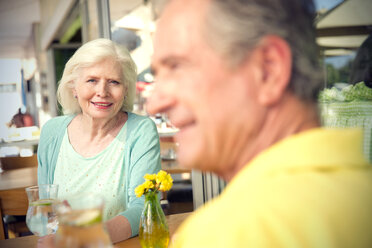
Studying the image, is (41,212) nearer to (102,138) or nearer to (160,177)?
(160,177)

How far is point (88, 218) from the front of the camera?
0.62m

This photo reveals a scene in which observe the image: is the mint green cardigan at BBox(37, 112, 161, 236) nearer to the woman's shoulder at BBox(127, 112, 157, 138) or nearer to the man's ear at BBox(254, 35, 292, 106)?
the woman's shoulder at BBox(127, 112, 157, 138)

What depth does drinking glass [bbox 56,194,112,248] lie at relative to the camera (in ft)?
1.95

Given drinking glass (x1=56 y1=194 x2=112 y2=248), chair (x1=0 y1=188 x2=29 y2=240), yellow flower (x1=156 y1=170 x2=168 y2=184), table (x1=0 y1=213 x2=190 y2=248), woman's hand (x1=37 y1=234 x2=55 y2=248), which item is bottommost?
chair (x1=0 y1=188 x2=29 y2=240)

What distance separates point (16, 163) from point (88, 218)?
3656mm

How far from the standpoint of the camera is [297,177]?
0.41m

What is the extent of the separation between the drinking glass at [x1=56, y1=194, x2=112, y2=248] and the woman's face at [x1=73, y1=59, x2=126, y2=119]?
1.27 metres

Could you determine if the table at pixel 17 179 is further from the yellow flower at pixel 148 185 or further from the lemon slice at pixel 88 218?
the lemon slice at pixel 88 218

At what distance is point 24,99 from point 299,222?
249 inches

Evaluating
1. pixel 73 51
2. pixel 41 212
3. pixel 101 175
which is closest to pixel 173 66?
pixel 41 212

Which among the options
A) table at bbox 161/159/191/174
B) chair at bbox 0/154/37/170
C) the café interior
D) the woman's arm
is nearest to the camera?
the woman's arm

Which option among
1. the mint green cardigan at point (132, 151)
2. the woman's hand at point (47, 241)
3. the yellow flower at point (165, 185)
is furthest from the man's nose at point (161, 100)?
the mint green cardigan at point (132, 151)

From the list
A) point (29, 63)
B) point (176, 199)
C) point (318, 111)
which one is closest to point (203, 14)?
point (318, 111)

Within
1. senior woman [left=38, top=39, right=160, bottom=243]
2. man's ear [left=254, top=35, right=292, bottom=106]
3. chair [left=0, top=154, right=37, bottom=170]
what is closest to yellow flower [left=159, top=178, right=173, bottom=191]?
senior woman [left=38, top=39, right=160, bottom=243]
